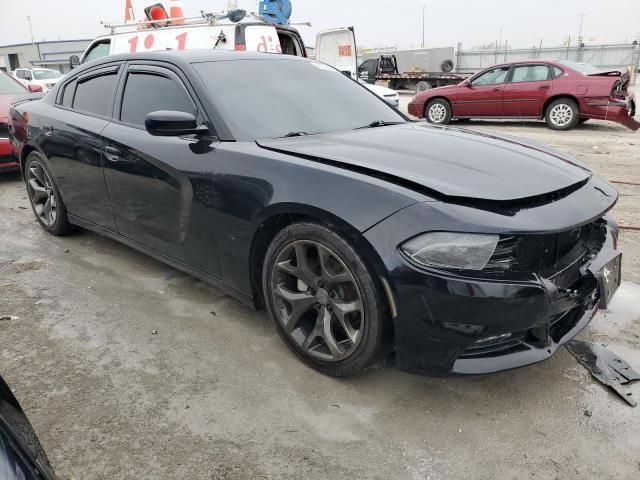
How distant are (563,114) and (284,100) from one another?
30.6ft

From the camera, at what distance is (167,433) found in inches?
83.2

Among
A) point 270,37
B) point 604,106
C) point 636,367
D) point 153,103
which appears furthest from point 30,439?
point 604,106

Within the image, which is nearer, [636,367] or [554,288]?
[554,288]

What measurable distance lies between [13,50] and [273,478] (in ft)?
242

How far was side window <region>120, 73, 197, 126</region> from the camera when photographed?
9.79ft

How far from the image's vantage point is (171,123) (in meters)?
2.61

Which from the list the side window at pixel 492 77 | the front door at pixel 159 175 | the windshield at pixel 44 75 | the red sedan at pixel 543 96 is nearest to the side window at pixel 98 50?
the red sedan at pixel 543 96

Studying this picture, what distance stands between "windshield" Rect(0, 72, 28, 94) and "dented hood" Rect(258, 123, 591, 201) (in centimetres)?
661

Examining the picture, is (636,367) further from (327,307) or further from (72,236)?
(72,236)

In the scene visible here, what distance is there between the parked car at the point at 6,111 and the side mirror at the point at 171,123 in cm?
452

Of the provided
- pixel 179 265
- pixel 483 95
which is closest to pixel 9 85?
pixel 179 265

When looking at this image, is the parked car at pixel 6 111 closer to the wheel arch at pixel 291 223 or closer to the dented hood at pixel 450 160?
the wheel arch at pixel 291 223

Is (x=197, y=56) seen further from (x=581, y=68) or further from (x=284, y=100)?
(x=581, y=68)

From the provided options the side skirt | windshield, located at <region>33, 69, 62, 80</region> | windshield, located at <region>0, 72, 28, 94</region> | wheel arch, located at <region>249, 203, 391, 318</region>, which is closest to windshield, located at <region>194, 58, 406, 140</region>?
wheel arch, located at <region>249, 203, 391, 318</region>
